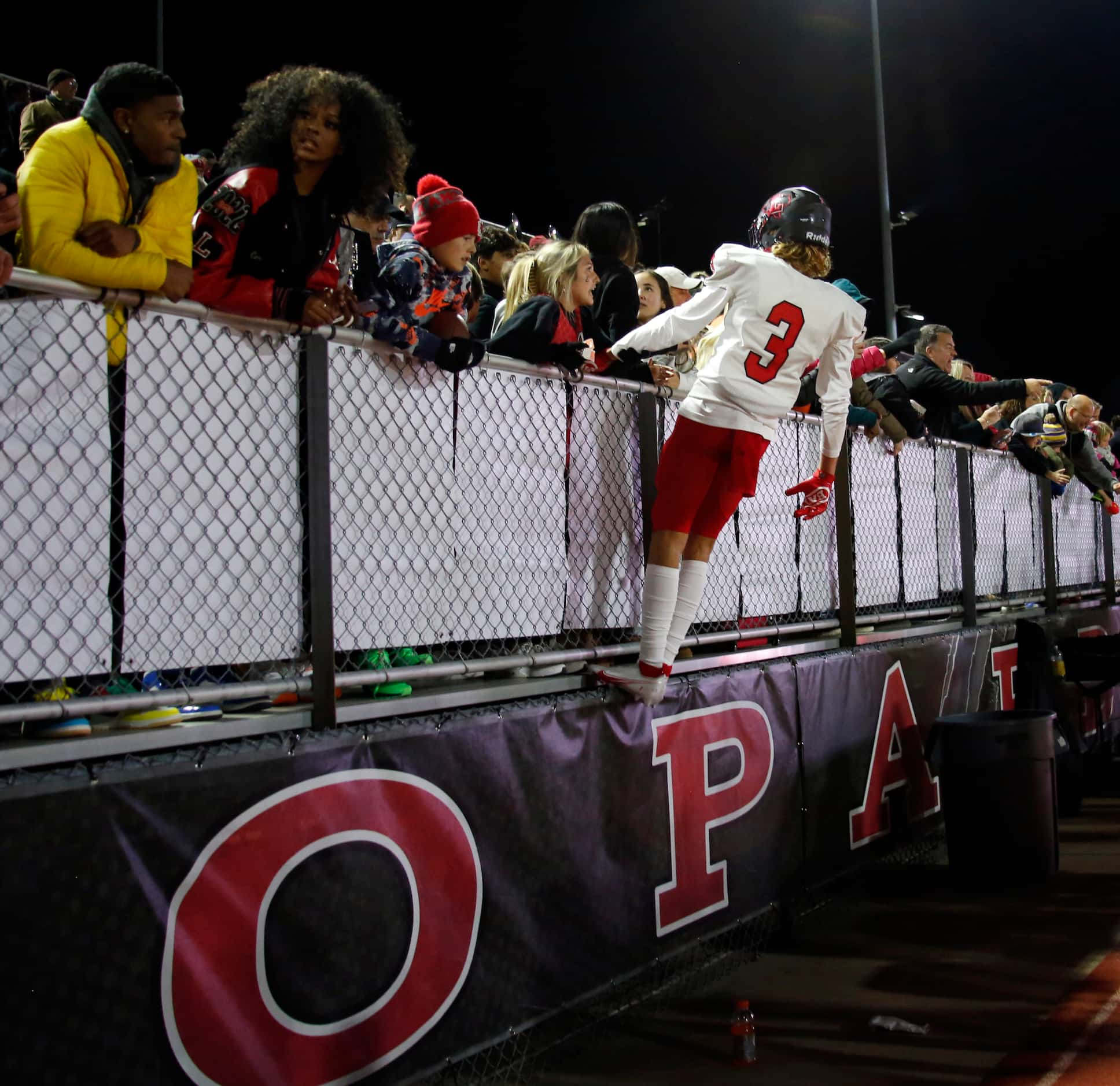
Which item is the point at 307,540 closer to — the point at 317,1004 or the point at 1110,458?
the point at 317,1004

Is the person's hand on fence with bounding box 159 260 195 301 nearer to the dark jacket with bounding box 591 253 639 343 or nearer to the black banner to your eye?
the black banner

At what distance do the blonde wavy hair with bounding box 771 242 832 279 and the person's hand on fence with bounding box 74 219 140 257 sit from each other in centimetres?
288

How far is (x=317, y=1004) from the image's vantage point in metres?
2.88

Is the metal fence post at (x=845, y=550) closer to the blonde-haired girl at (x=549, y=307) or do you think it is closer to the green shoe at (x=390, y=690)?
the blonde-haired girl at (x=549, y=307)

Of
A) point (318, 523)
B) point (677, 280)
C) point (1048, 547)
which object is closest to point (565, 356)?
point (318, 523)

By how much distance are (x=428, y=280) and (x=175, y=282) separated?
125 centimetres

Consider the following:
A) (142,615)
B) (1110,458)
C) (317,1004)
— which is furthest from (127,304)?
(1110,458)

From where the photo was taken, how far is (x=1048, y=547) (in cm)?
949

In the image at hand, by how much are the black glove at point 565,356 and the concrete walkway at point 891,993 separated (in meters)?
2.58

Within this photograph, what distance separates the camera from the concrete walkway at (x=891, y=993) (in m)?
3.53

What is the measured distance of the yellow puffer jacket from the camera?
2703 millimetres

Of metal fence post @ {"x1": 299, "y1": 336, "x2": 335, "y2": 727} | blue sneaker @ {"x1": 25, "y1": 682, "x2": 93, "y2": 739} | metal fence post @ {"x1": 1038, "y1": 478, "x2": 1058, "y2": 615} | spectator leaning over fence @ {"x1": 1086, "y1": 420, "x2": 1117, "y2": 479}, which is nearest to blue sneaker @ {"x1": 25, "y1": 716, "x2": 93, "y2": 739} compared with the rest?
blue sneaker @ {"x1": 25, "y1": 682, "x2": 93, "y2": 739}

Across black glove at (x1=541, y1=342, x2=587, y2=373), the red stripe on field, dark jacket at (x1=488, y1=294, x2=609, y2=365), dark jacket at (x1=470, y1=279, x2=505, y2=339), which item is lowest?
the red stripe on field

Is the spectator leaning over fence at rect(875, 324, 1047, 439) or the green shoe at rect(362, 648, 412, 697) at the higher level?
the spectator leaning over fence at rect(875, 324, 1047, 439)
